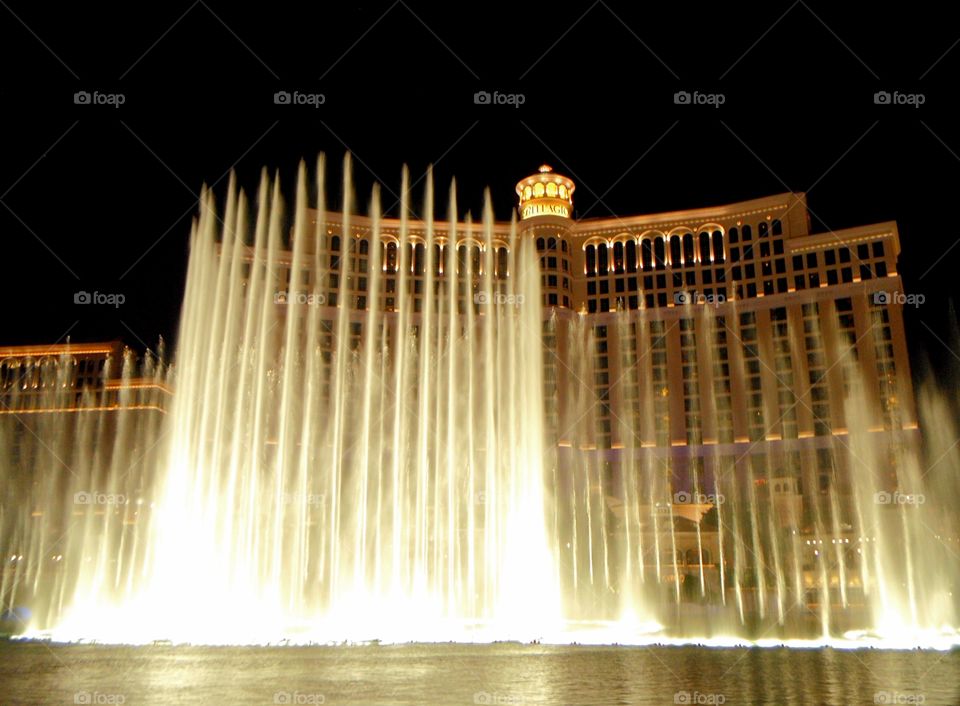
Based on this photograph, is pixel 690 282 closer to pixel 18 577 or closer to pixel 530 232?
pixel 530 232

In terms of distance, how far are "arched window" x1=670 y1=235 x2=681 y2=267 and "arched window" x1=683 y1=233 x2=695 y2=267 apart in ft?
1.54

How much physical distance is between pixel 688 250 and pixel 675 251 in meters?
1.02

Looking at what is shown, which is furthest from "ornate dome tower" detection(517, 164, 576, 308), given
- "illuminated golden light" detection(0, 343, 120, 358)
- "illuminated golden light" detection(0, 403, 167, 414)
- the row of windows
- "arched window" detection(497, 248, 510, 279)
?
"illuminated golden light" detection(0, 343, 120, 358)

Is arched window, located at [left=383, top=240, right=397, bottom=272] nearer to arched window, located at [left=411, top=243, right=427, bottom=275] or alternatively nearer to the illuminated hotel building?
the illuminated hotel building

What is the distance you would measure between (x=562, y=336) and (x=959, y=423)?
89.9ft

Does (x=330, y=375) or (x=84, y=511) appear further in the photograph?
(x=330, y=375)

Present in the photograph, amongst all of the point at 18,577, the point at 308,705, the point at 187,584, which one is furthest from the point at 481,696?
the point at 18,577

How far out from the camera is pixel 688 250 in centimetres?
6619

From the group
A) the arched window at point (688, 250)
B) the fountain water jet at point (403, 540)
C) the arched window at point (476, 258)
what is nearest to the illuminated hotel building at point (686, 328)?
the arched window at point (688, 250)

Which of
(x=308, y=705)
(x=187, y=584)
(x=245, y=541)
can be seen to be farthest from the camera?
Result: (x=245, y=541)

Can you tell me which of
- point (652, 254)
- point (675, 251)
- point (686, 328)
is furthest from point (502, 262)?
point (686, 328)

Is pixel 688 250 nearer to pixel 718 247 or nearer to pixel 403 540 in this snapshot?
pixel 718 247

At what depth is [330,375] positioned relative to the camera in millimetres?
61250

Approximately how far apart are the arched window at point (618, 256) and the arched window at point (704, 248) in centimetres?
632
